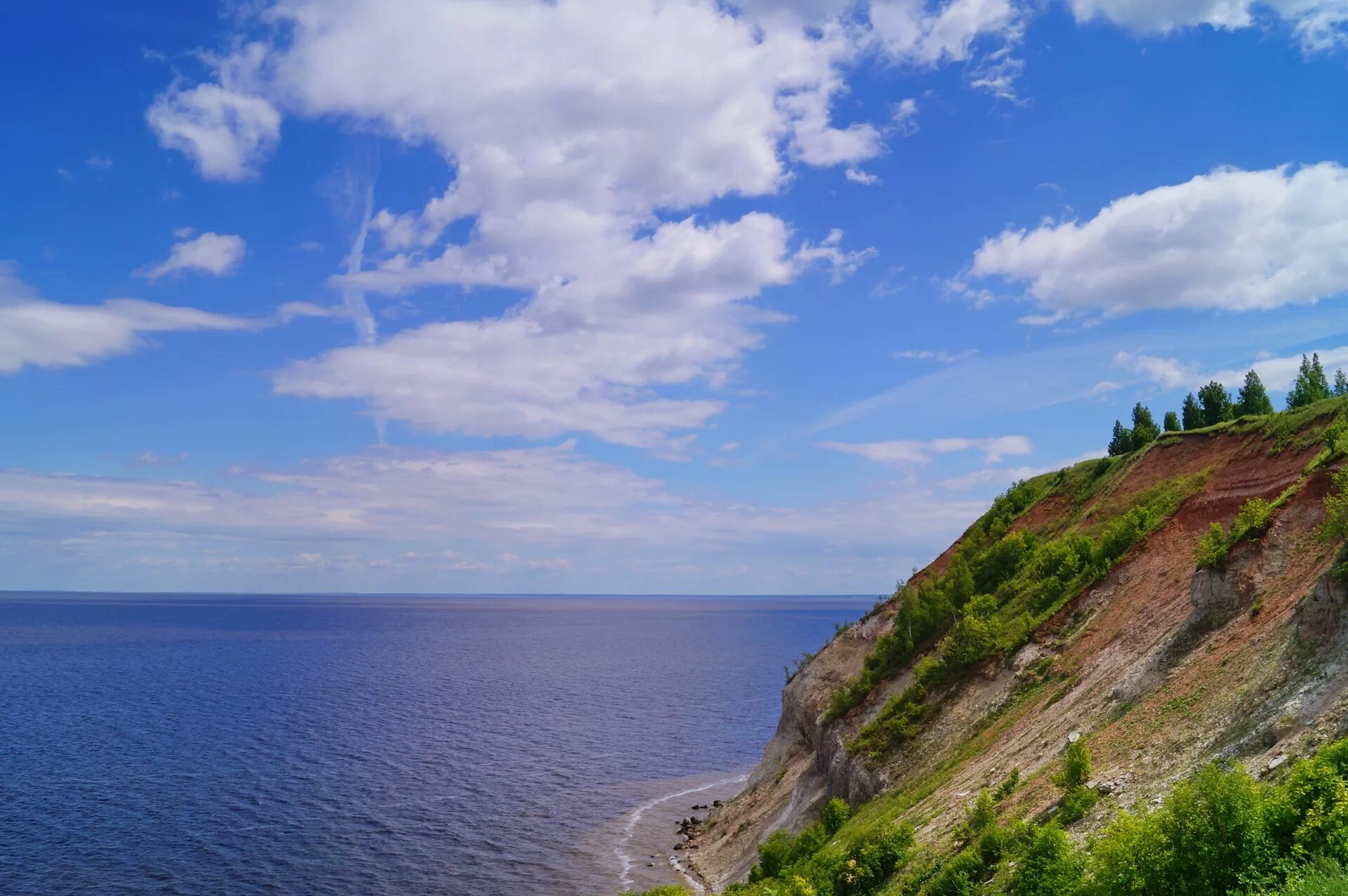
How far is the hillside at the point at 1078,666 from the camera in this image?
27.7m

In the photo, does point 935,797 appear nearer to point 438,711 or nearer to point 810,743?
point 810,743

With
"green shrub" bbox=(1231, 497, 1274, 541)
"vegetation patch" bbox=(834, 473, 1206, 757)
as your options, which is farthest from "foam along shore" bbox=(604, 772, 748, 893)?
"green shrub" bbox=(1231, 497, 1274, 541)

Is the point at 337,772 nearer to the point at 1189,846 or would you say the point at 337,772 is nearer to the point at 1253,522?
the point at 1253,522

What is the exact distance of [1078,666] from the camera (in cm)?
4225

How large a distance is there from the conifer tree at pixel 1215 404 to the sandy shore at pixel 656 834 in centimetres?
5113

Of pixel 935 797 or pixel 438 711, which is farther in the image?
pixel 438 711

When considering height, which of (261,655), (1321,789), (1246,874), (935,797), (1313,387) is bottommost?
(261,655)

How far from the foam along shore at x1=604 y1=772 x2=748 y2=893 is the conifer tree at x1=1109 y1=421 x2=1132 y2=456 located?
47866mm

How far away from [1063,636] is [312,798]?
6709 cm

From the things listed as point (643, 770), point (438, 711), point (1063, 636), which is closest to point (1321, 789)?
point (1063, 636)

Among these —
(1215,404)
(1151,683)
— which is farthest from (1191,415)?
(1151,683)

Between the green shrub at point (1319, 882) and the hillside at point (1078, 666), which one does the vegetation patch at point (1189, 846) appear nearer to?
the green shrub at point (1319, 882)

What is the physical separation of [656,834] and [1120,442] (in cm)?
5205

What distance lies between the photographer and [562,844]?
220ft
